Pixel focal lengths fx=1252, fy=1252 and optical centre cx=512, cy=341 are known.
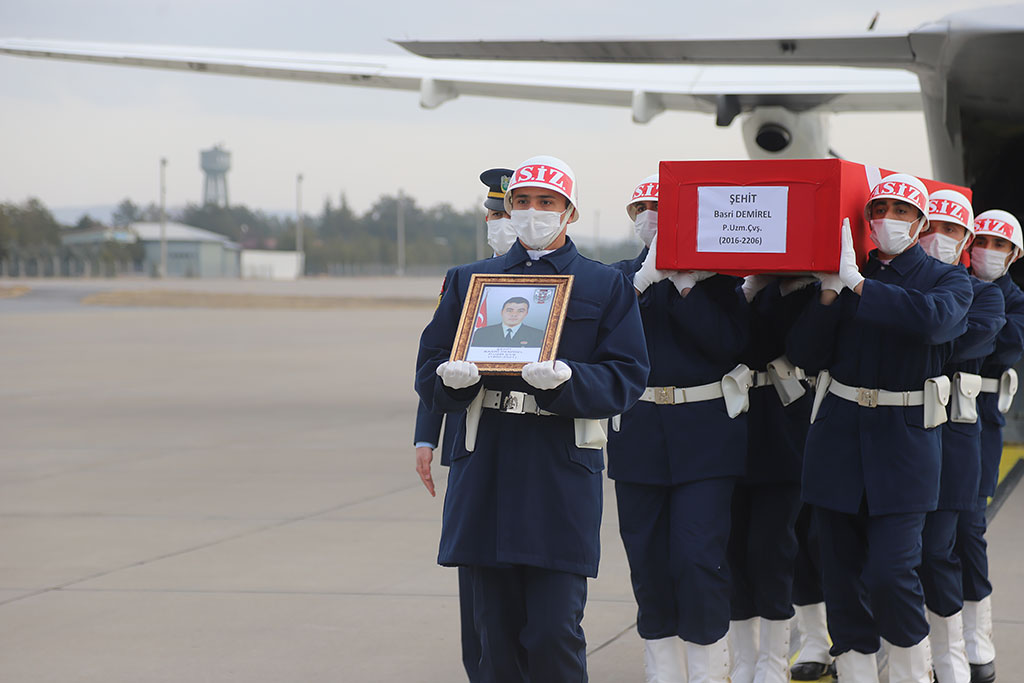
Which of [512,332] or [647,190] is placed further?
[647,190]

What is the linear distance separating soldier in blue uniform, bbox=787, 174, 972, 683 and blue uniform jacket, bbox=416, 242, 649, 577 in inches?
41.3

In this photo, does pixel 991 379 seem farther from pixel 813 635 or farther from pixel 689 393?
pixel 689 393

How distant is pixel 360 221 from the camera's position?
12038 cm

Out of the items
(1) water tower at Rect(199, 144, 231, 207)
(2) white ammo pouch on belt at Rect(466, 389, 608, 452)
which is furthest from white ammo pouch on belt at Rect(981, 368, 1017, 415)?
(1) water tower at Rect(199, 144, 231, 207)

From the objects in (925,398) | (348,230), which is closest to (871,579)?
(925,398)

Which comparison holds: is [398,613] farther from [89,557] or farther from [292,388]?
[292,388]

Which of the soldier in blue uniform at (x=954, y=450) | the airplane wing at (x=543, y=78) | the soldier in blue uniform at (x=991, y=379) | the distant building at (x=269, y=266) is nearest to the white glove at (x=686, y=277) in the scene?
the soldier in blue uniform at (x=954, y=450)

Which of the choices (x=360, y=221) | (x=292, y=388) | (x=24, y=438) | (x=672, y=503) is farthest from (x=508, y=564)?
(x=360, y=221)

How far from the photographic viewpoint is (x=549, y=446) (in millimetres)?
4031

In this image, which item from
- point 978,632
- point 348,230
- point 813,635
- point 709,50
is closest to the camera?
point 978,632

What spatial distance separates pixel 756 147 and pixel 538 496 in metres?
11.8

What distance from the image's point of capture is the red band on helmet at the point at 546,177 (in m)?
4.14

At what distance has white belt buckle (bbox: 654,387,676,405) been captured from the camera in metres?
4.98

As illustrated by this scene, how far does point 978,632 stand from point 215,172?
619 feet
